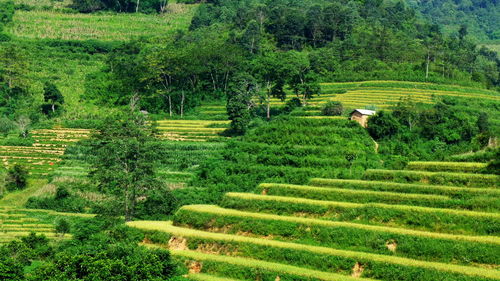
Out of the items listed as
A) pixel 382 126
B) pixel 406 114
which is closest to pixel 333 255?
pixel 382 126

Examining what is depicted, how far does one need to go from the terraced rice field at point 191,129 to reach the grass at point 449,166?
77.4 ft

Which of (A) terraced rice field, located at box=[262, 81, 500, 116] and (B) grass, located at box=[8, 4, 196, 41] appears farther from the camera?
(B) grass, located at box=[8, 4, 196, 41]

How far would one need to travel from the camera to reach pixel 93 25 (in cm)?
9781

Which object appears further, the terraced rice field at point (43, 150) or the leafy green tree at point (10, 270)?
the terraced rice field at point (43, 150)

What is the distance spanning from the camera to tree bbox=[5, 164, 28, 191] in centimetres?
5219

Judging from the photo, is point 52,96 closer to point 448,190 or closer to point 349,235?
point 349,235

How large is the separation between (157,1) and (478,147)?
78.2 m

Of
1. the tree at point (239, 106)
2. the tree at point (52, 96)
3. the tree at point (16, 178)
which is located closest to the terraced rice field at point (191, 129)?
the tree at point (239, 106)

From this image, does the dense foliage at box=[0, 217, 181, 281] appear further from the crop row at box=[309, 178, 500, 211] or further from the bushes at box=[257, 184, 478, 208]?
the crop row at box=[309, 178, 500, 211]

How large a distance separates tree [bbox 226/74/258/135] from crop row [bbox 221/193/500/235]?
22187 millimetres

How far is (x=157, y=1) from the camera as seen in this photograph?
364ft

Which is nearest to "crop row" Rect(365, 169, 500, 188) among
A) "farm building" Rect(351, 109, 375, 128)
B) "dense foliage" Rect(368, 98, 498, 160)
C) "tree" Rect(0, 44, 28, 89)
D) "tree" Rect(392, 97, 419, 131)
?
"dense foliage" Rect(368, 98, 498, 160)

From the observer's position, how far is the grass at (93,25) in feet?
306

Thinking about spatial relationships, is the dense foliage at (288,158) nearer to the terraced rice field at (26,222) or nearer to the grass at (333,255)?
the terraced rice field at (26,222)
